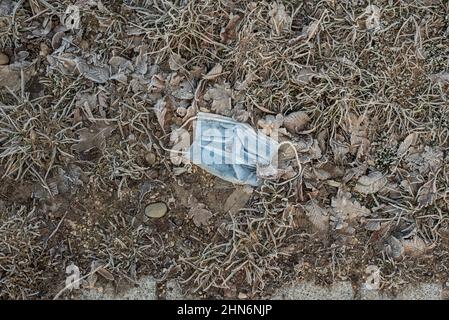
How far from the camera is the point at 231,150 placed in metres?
2.59

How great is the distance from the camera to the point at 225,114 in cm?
261

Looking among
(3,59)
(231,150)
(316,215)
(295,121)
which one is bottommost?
(316,215)

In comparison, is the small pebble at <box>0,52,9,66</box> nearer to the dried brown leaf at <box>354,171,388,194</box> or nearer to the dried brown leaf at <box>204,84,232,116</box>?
the dried brown leaf at <box>204,84,232,116</box>

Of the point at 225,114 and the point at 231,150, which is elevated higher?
the point at 225,114

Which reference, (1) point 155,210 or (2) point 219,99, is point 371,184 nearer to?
(2) point 219,99

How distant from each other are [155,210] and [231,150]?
44 cm

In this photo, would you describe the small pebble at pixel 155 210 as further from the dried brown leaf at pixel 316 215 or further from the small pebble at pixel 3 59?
the small pebble at pixel 3 59

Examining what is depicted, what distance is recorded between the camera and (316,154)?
2.59m

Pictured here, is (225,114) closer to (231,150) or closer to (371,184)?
(231,150)

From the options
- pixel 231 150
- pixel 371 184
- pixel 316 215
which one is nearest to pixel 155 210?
pixel 231 150

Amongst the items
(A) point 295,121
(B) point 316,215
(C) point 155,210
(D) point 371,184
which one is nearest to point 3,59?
(C) point 155,210

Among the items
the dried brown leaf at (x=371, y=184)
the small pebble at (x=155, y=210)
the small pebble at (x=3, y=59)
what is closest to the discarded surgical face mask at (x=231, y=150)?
the small pebble at (x=155, y=210)

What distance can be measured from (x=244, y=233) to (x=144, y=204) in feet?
1.55

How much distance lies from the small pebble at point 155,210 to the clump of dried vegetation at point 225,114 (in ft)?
0.11
